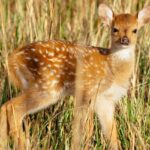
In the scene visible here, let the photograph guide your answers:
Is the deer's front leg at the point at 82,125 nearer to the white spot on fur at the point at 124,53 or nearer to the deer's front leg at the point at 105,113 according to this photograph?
the deer's front leg at the point at 105,113

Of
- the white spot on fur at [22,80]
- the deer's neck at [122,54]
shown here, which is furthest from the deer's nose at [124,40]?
the white spot on fur at [22,80]

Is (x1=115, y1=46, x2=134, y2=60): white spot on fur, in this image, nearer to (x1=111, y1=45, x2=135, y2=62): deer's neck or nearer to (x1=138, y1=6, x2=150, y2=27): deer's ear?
(x1=111, y1=45, x2=135, y2=62): deer's neck

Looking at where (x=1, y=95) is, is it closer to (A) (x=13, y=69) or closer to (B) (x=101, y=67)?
(A) (x=13, y=69)

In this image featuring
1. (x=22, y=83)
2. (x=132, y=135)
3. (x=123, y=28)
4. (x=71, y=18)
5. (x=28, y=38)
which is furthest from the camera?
(x=71, y=18)

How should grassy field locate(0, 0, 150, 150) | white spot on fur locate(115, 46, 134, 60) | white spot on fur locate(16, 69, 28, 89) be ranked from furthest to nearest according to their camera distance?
white spot on fur locate(115, 46, 134, 60)
white spot on fur locate(16, 69, 28, 89)
grassy field locate(0, 0, 150, 150)

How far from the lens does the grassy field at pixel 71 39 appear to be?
4.46 meters

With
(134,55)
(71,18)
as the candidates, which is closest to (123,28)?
(134,55)

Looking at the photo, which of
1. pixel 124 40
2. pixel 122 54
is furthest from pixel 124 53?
pixel 124 40

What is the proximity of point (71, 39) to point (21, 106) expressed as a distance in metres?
1.42

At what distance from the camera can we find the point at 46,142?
14.1ft

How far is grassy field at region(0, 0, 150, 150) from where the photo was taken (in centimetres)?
446

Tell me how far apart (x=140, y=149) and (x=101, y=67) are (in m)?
0.87

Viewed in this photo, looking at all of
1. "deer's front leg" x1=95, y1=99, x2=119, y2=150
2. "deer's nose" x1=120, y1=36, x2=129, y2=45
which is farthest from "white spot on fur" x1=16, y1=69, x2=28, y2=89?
"deer's nose" x1=120, y1=36, x2=129, y2=45

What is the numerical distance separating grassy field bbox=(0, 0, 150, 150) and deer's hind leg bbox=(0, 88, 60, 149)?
0.28ft
